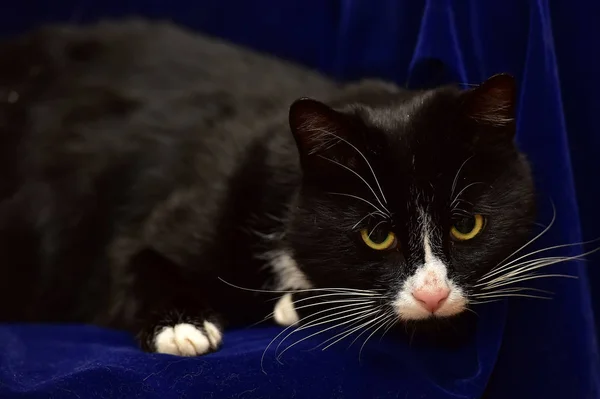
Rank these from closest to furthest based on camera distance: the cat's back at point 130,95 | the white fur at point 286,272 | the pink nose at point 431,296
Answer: the pink nose at point 431,296
the white fur at point 286,272
the cat's back at point 130,95

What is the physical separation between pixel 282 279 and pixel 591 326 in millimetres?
538

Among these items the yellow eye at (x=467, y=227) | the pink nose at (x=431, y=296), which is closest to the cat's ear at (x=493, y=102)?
the yellow eye at (x=467, y=227)

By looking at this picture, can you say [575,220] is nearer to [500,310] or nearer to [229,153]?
[500,310]

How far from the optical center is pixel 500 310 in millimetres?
1200

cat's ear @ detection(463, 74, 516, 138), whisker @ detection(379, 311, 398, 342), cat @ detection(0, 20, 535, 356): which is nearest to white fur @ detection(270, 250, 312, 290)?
cat @ detection(0, 20, 535, 356)

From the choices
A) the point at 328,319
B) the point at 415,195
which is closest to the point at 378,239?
the point at 415,195

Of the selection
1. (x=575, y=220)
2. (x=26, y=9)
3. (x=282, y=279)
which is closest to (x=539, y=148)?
(x=575, y=220)

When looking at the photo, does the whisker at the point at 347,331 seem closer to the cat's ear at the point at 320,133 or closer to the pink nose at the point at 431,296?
the pink nose at the point at 431,296

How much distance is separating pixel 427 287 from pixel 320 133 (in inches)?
11.3

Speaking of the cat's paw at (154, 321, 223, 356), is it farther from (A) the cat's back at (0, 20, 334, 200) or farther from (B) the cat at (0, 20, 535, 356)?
(A) the cat's back at (0, 20, 334, 200)

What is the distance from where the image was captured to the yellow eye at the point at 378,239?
42.7 inches

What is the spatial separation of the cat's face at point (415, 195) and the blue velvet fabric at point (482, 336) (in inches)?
4.6

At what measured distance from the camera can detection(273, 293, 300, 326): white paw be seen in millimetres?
1242

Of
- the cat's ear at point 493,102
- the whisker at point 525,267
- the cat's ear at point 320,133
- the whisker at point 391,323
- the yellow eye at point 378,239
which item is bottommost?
the whisker at point 391,323
